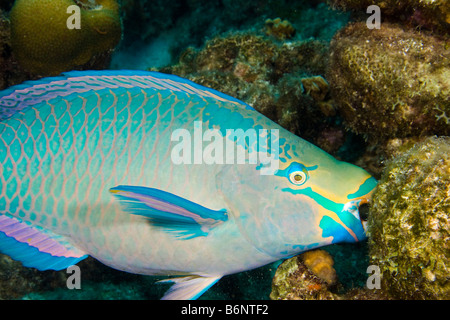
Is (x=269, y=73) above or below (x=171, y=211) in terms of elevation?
above

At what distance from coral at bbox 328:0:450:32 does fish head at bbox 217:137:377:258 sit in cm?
150

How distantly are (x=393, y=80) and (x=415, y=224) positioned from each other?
4.11 ft

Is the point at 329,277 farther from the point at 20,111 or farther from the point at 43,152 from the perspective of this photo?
the point at 20,111

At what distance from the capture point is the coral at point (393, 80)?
2320 millimetres

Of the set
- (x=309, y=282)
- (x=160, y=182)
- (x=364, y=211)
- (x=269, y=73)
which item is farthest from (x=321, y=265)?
(x=269, y=73)

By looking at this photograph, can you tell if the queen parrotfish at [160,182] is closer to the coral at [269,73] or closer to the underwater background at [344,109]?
the underwater background at [344,109]

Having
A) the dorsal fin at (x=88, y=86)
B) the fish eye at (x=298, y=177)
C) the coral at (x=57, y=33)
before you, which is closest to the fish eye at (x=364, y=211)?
the fish eye at (x=298, y=177)

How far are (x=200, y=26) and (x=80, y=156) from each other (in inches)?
294

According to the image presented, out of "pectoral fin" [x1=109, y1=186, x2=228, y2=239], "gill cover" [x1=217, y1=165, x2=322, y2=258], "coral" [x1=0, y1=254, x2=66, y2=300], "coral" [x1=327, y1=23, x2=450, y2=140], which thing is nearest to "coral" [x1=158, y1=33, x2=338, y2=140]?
"coral" [x1=327, y1=23, x2=450, y2=140]

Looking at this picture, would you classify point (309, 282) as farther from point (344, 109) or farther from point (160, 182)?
point (344, 109)

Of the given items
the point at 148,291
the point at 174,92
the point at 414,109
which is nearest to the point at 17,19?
the point at 174,92

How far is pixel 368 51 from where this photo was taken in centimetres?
256

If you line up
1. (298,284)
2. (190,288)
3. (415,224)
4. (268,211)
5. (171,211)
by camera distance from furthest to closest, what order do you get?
(298,284)
(190,288)
(268,211)
(171,211)
(415,224)

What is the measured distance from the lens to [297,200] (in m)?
1.94
